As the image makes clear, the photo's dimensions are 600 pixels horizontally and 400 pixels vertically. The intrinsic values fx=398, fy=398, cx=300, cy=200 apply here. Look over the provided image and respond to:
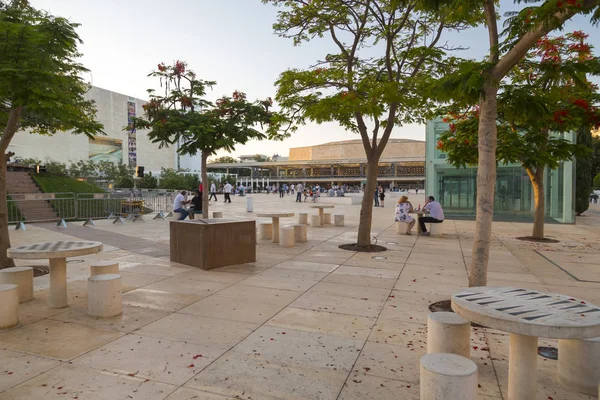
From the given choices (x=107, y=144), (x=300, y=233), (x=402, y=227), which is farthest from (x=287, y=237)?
(x=107, y=144)

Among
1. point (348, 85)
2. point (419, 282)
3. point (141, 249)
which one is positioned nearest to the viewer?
point (419, 282)

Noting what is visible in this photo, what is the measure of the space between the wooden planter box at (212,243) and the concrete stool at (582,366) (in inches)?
238

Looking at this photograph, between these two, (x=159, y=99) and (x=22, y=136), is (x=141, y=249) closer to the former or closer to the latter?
(x=159, y=99)

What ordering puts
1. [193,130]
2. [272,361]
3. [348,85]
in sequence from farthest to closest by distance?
1. [193,130]
2. [348,85]
3. [272,361]

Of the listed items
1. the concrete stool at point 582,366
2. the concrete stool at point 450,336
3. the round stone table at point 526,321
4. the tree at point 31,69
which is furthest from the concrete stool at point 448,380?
the tree at point 31,69

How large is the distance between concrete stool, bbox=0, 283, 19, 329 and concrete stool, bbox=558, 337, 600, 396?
5.77 metres

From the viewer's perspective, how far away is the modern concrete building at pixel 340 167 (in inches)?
4254

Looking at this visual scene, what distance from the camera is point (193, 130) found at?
1152 cm

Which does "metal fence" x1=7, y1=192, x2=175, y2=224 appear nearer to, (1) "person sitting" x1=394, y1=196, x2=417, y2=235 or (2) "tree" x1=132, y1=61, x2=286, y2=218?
(2) "tree" x1=132, y1=61, x2=286, y2=218

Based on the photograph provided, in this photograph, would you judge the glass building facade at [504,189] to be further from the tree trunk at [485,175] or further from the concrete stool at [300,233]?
the tree trunk at [485,175]

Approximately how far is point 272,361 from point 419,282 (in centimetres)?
406

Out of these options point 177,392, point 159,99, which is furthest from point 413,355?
point 159,99

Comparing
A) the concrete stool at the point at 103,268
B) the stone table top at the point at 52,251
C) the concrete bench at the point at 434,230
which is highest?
the stone table top at the point at 52,251

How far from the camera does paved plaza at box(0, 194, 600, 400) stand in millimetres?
3381
